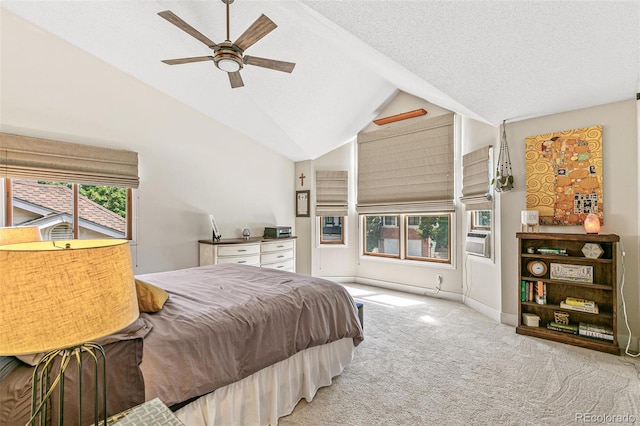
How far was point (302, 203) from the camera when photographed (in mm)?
5434

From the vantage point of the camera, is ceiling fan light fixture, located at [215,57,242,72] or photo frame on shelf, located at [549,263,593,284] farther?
photo frame on shelf, located at [549,263,593,284]

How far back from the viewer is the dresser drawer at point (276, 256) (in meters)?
4.45

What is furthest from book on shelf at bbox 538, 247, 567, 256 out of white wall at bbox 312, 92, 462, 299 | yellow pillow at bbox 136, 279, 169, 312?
yellow pillow at bbox 136, 279, 169, 312

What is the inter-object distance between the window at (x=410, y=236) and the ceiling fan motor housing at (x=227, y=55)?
11.3 feet

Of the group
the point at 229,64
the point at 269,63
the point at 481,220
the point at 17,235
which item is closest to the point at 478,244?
the point at 481,220

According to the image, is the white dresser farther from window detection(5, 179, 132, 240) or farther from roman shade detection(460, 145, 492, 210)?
roman shade detection(460, 145, 492, 210)

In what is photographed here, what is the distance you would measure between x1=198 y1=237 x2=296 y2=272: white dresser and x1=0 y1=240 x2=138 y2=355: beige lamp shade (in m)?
3.21

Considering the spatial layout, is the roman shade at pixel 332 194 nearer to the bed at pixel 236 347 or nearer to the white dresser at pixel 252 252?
the white dresser at pixel 252 252

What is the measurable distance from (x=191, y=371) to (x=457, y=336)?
2632 millimetres

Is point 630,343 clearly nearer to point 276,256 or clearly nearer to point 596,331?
point 596,331

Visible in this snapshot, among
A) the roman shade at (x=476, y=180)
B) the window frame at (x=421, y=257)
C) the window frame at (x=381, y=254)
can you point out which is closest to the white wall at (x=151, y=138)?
A: the window frame at (x=381, y=254)

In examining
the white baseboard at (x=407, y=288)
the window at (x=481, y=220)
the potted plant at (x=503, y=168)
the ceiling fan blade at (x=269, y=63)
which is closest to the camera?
the ceiling fan blade at (x=269, y=63)

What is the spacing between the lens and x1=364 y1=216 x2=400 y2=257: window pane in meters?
5.02

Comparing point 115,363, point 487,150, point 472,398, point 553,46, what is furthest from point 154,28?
point 472,398
